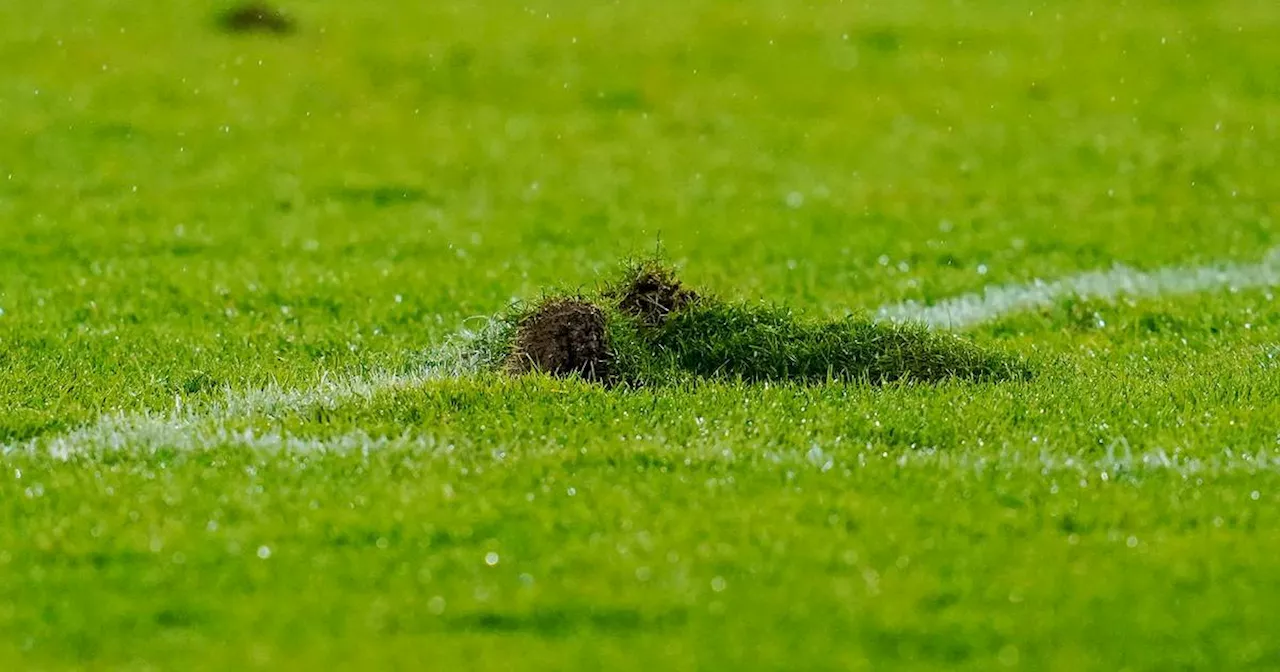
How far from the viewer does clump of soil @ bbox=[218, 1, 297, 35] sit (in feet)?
100

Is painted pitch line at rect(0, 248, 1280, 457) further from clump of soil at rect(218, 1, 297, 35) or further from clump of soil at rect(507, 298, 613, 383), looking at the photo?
clump of soil at rect(218, 1, 297, 35)

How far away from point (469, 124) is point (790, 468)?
16833 millimetres

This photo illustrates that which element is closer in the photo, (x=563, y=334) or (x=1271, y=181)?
(x=563, y=334)

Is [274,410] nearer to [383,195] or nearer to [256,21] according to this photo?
[383,195]

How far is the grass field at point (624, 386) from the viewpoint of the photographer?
8195 mm

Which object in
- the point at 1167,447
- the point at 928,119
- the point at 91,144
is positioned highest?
the point at 1167,447

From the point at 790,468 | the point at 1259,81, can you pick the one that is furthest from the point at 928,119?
the point at 790,468

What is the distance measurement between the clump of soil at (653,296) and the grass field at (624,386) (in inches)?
21.5

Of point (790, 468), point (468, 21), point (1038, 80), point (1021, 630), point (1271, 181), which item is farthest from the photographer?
point (468, 21)

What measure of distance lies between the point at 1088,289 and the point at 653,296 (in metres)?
5.43

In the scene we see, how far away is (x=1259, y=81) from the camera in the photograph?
2788 cm

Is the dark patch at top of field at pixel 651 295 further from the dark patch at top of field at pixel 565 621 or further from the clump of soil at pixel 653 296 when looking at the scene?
the dark patch at top of field at pixel 565 621

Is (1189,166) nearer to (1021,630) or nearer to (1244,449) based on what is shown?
(1244,449)

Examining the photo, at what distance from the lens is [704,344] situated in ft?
43.1
